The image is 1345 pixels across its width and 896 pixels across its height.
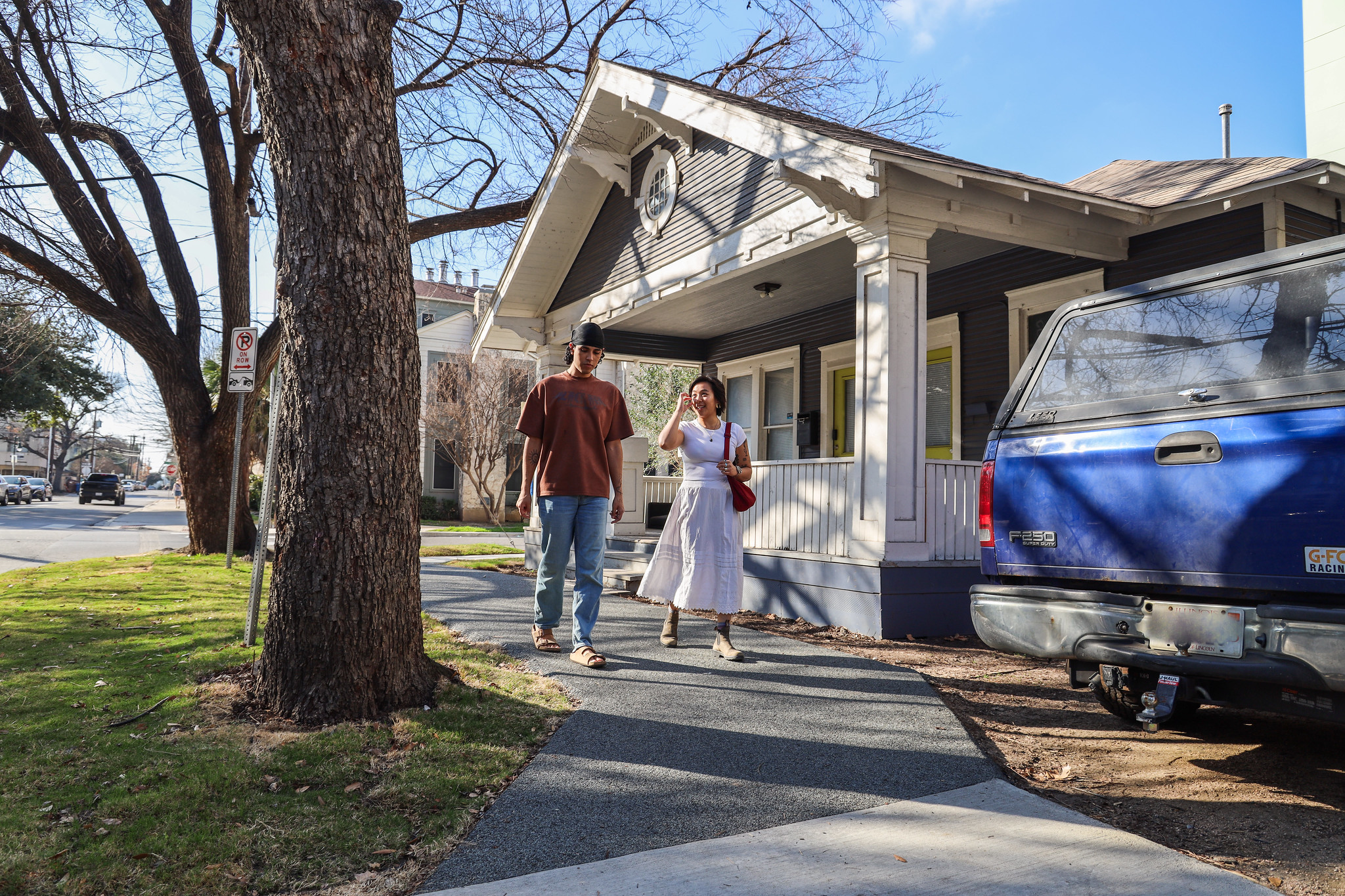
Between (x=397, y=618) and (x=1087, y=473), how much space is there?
3.03 metres

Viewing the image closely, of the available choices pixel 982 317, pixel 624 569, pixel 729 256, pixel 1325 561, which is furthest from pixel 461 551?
pixel 1325 561

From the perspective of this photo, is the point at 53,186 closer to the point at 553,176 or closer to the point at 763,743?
the point at 553,176

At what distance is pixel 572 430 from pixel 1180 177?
624 cm

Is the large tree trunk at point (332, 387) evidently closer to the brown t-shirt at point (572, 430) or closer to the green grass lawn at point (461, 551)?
the brown t-shirt at point (572, 430)

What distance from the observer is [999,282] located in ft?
28.9

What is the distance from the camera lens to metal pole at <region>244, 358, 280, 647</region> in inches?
163

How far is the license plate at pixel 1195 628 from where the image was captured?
2.91 m

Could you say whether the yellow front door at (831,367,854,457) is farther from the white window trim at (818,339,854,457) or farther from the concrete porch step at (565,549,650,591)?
the concrete porch step at (565,549,650,591)

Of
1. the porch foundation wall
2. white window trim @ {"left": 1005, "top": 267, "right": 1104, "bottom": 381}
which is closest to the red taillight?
the porch foundation wall

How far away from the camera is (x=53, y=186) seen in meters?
11.3

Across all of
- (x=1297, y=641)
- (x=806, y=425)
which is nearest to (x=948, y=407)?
(x=806, y=425)

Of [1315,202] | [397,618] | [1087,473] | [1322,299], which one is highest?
[1315,202]

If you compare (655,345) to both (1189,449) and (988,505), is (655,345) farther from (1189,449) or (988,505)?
(1189,449)

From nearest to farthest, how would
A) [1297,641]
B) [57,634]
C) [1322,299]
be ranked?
1. [1297,641]
2. [1322,299]
3. [57,634]
